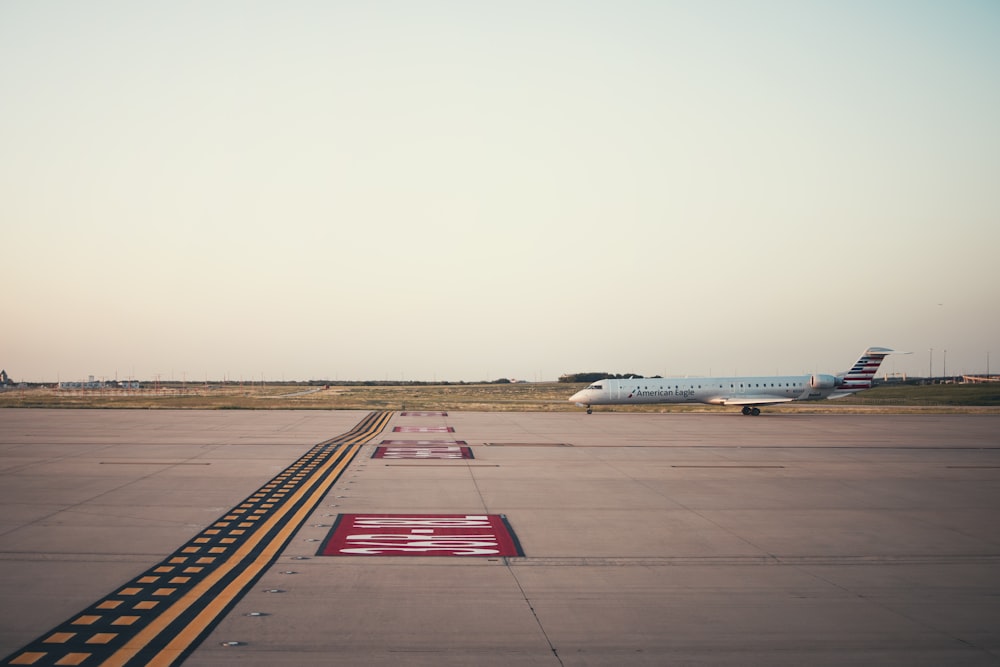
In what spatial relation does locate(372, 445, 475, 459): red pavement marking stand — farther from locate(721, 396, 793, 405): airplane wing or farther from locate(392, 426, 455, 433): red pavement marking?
locate(721, 396, 793, 405): airplane wing

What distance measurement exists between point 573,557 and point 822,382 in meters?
54.9

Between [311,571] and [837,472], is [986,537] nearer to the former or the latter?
[837,472]

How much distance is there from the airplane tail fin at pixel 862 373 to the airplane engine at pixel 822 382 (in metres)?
0.69

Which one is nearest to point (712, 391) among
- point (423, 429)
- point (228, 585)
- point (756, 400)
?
point (756, 400)

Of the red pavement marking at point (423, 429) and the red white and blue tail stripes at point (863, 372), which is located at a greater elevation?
the red white and blue tail stripes at point (863, 372)

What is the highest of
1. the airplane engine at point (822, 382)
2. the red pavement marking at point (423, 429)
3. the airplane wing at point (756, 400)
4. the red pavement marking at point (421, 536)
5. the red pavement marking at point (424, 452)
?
the airplane engine at point (822, 382)

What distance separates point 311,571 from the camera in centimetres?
1253

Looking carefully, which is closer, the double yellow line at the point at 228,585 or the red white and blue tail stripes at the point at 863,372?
the double yellow line at the point at 228,585

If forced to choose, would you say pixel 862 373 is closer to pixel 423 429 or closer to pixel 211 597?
pixel 423 429

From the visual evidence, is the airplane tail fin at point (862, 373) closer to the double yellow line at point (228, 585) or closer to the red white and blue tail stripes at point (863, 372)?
the red white and blue tail stripes at point (863, 372)

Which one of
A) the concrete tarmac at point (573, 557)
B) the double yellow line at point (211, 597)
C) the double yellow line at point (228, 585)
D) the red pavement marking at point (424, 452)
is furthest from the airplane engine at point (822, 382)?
the double yellow line at point (211, 597)

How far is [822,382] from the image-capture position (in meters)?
61.8

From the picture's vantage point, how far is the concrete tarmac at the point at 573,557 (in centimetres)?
931

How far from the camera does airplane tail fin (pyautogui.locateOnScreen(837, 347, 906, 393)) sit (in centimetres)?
6197
